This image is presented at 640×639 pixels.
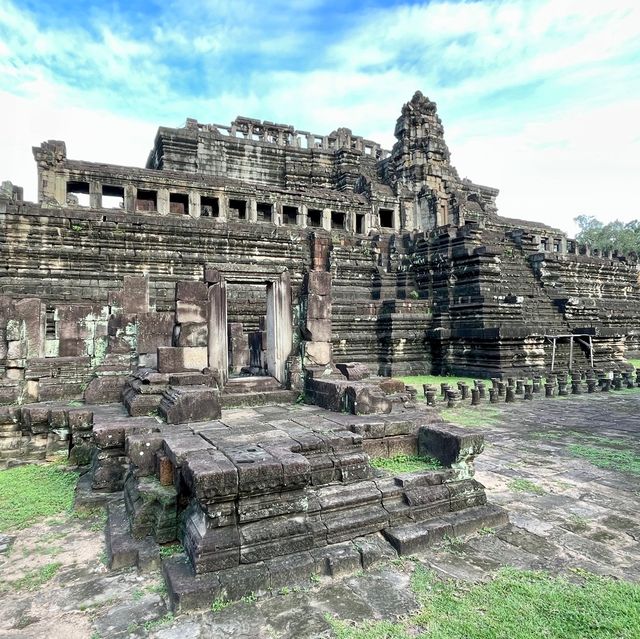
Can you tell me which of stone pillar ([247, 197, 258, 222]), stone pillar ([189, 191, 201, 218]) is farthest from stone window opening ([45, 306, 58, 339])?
stone pillar ([247, 197, 258, 222])

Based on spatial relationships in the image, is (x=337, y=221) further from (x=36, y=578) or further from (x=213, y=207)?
(x=36, y=578)

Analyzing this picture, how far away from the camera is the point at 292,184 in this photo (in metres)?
27.7

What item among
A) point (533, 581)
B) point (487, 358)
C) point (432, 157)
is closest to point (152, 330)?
point (533, 581)

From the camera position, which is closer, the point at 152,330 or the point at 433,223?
the point at 152,330

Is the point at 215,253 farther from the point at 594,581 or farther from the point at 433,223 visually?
the point at 594,581

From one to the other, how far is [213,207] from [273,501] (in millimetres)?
21966

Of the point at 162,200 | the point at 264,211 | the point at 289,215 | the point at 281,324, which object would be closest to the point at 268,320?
the point at 281,324

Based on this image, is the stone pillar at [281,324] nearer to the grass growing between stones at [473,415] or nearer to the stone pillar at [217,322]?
the stone pillar at [217,322]

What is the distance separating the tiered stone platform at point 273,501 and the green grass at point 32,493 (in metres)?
0.39

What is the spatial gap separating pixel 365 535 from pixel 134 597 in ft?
6.33

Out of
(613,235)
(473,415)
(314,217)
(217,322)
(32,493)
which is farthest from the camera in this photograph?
(613,235)

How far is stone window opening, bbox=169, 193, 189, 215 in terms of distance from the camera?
22.5 m

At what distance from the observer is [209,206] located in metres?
24.6

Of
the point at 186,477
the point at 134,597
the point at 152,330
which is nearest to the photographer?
the point at 134,597
